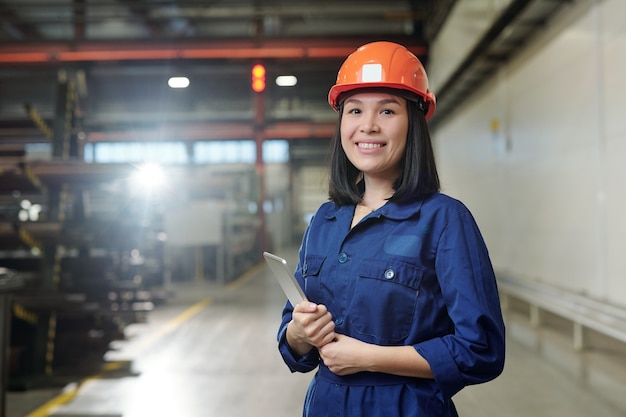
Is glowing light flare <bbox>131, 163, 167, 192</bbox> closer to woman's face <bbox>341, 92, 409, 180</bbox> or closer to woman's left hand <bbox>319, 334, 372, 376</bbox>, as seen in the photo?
woman's face <bbox>341, 92, 409, 180</bbox>

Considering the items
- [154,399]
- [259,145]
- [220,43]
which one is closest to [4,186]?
[154,399]

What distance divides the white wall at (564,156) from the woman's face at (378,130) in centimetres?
320

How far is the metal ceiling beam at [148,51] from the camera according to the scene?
1183 centimetres

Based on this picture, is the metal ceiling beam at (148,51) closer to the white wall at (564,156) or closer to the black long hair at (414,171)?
the white wall at (564,156)

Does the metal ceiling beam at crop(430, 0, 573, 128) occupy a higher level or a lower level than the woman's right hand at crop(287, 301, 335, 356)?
higher

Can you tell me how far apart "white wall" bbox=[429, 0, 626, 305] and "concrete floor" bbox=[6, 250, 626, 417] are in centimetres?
84

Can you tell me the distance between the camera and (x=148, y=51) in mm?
11883

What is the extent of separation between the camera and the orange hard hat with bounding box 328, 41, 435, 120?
1.29 meters

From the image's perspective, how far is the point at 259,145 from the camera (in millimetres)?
15461

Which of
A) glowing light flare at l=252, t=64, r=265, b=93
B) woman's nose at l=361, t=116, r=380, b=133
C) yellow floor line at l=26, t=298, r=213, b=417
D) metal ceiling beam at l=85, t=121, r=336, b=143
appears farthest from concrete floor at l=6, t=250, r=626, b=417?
metal ceiling beam at l=85, t=121, r=336, b=143

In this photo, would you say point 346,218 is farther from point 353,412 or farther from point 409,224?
point 353,412

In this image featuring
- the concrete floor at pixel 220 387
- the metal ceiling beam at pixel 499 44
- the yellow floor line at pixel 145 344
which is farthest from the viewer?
the metal ceiling beam at pixel 499 44

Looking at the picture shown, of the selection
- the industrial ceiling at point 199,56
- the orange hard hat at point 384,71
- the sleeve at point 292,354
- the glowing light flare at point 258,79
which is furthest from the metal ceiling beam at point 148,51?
the sleeve at point 292,354

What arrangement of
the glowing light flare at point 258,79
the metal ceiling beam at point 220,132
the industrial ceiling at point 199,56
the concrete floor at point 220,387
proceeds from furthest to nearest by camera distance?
the metal ceiling beam at point 220,132 → the glowing light flare at point 258,79 → the industrial ceiling at point 199,56 → the concrete floor at point 220,387
